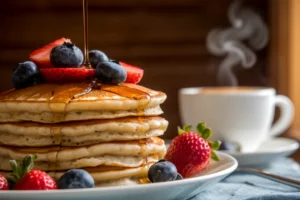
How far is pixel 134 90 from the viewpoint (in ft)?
3.38

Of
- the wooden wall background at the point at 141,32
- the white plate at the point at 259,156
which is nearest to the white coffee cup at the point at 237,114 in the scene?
the white plate at the point at 259,156

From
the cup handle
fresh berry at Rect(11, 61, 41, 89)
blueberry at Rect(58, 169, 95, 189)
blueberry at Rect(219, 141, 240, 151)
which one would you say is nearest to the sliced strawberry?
fresh berry at Rect(11, 61, 41, 89)

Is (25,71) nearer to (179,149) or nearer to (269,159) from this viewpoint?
(179,149)

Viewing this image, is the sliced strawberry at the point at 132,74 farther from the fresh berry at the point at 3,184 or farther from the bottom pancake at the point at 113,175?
the fresh berry at the point at 3,184

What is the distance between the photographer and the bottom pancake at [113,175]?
96 centimetres

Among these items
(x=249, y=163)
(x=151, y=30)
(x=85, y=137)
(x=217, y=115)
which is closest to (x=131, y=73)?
(x=85, y=137)

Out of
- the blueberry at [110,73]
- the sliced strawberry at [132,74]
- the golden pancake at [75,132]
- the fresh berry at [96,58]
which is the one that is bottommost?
the golden pancake at [75,132]

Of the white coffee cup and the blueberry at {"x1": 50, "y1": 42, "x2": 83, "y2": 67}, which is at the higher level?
the blueberry at {"x1": 50, "y1": 42, "x2": 83, "y2": 67}

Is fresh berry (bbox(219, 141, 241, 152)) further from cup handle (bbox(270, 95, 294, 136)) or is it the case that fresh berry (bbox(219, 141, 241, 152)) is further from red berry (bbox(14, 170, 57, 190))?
red berry (bbox(14, 170, 57, 190))

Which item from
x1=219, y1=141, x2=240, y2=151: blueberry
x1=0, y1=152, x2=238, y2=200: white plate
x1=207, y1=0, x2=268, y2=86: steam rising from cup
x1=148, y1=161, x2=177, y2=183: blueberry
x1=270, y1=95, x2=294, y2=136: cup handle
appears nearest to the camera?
x1=0, y1=152, x2=238, y2=200: white plate

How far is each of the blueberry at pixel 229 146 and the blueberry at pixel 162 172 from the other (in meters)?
0.54

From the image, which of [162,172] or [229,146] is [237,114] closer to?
[229,146]

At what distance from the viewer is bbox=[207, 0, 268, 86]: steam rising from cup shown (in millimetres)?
2548

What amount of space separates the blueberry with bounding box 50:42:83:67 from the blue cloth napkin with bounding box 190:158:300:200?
1.00ft
